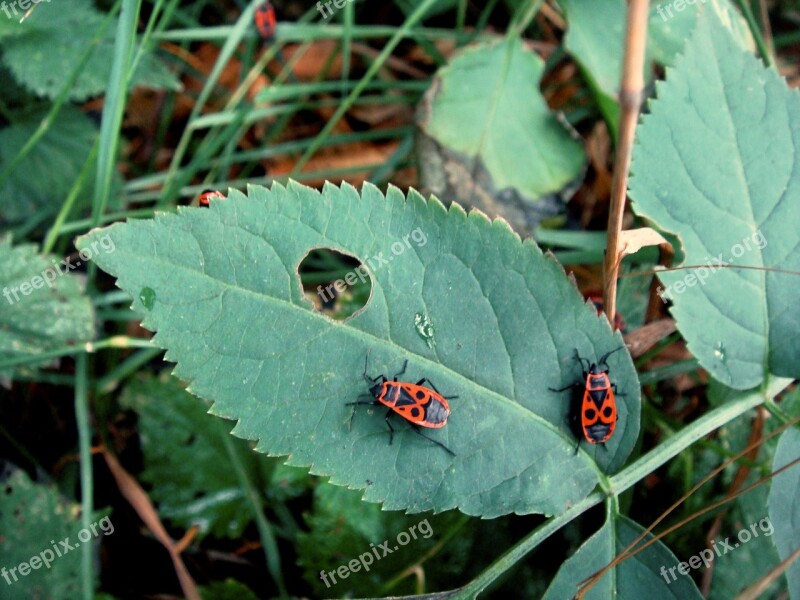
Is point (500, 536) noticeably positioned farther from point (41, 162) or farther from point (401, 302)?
point (41, 162)

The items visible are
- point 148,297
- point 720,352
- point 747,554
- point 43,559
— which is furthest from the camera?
point 43,559

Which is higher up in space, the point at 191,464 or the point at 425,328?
the point at 425,328

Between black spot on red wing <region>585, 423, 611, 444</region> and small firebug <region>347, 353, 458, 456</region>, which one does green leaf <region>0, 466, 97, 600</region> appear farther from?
black spot on red wing <region>585, 423, 611, 444</region>

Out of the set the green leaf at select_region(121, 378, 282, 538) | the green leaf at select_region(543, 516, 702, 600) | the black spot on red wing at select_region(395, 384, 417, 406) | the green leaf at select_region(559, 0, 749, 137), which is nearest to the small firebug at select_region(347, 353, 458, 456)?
the black spot on red wing at select_region(395, 384, 417, 406)

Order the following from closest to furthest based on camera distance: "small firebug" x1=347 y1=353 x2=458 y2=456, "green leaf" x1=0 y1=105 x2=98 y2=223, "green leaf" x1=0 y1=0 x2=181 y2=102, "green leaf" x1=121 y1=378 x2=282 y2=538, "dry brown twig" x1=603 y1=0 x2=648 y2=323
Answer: "dry brown twig" x1=603 y1=0 x2=648 y2=323 → "small firebug" x1=347 y1=353 x2=458 y2=456 → "green leaf" x1=121 y1=378 x2=282 y2=538 → "green leaf" x1=0 y1=0 x2=181 y2=102 → "green leaf" x1=0 y1=105 x2=98 y2=223

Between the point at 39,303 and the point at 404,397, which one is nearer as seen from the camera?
the point at 404,397

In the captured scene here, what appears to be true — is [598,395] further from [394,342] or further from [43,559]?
[43,559]

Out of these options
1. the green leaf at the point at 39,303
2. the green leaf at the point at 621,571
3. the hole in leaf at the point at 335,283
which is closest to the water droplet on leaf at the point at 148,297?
the hole in leaf at the point at 335,283

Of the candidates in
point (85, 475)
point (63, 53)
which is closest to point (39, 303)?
point (85, 475)
